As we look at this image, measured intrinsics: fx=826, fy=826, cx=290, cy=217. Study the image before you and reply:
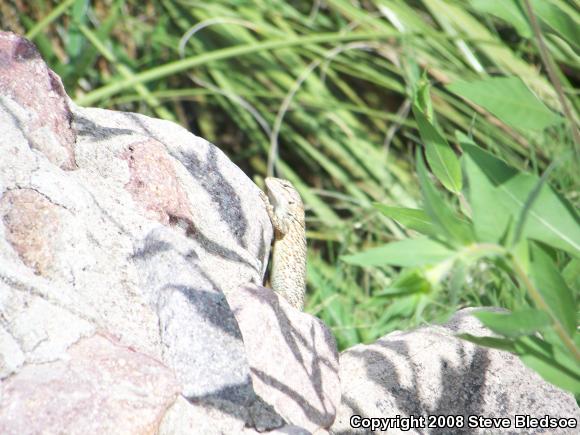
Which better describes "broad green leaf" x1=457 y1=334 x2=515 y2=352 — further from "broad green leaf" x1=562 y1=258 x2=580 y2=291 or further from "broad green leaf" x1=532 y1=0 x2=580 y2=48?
"broad green leaf" x1=532 y1=0 x2=580 y2=48

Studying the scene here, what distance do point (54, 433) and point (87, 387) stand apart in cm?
7

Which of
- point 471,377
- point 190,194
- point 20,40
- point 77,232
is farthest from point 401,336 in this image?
point 20,40

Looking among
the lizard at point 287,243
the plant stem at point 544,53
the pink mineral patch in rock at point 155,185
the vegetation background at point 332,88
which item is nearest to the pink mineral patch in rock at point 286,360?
the pink mineral patch in rock at point 155,185

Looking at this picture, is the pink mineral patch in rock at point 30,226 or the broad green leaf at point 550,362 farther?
the pink mineral patch in rock at point 30,226

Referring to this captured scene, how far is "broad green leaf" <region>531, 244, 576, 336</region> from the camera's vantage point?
36.5 inches

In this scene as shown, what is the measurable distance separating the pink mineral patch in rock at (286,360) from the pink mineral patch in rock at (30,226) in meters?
0.28

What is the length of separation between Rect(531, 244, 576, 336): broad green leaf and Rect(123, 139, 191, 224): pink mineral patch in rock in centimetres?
54

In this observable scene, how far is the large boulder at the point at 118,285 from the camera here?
3.23 ft

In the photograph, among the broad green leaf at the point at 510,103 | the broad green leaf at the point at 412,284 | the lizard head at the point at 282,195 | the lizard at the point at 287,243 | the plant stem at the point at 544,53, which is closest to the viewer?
the broad green leaf at the point at 412,284

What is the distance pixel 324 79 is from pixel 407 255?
224 cm

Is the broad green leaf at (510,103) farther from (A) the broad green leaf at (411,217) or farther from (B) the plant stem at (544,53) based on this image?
(A) the broad green leaf at (411,217)

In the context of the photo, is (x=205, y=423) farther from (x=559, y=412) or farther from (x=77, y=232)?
(x=559, y=412)

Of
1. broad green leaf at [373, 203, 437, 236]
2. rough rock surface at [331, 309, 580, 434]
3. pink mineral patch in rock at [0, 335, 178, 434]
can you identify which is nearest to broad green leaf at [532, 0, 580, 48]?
broad green leaf at [373, 203, 437, 236]

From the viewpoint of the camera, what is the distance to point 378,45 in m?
2.68
